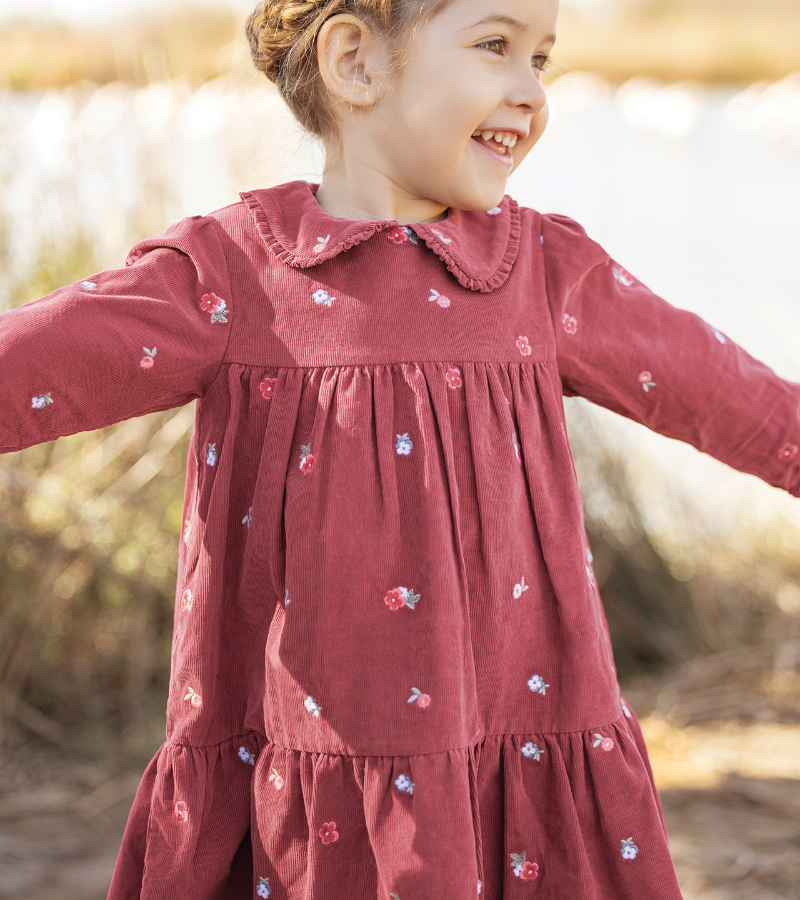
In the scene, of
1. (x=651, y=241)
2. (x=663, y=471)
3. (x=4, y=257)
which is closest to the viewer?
(x=4, y=257)

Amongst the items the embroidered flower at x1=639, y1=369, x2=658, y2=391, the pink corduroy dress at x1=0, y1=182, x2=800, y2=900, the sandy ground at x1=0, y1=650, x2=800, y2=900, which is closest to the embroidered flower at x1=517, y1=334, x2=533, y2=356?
the pink corduroy dress at x1=0, y1=182, x2=800, y2=900

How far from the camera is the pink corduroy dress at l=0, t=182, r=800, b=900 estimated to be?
0.95 m

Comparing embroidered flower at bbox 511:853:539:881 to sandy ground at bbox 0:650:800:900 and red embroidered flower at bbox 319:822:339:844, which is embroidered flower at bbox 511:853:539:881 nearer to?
red embroidered flower at bbox 319:822:339:844

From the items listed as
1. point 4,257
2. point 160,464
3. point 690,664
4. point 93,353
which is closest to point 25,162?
point 4,257

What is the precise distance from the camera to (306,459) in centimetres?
99

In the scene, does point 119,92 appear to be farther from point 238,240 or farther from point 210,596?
point 210,596

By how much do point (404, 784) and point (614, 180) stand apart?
195cm

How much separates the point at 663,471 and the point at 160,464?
1.16 meters

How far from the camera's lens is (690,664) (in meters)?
2.33

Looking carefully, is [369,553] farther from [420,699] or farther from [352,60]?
[352,60]

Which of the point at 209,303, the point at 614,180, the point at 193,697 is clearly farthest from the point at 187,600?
the point at 614,180

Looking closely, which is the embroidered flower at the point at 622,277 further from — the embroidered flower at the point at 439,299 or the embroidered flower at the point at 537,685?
the embroidered flower at the point at 537,685

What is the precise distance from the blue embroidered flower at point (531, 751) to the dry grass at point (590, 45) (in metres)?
1.47

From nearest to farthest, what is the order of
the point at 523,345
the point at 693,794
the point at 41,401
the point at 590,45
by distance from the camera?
the point at 41,401 < the point at 523,345 < the point at 693,794 < the point at 590,45
